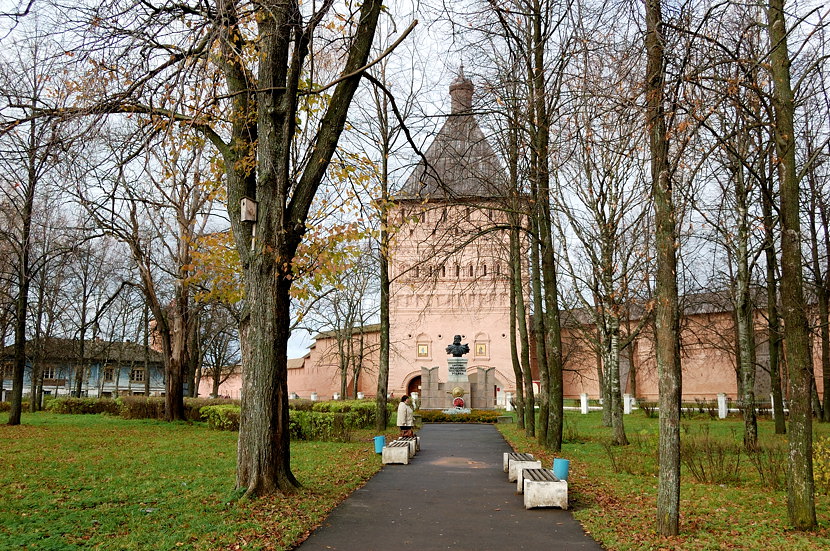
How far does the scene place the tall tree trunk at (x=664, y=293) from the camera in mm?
7387

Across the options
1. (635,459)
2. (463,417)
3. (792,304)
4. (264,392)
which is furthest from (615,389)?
(463,417)

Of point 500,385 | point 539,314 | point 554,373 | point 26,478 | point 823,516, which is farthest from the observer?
point 500,385

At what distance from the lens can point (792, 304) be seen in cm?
783

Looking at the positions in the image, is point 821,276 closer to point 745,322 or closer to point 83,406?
point 745,322

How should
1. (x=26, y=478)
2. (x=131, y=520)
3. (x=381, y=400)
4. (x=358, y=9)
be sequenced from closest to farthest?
(x=131, y=520), (x=358, y=9), (x=26, y=478), (x=381, y=400)

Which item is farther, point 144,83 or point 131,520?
point 144,83

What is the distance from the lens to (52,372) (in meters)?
65.1

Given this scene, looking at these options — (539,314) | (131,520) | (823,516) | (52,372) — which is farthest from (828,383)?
(52,372)

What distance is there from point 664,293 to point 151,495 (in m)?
7.68

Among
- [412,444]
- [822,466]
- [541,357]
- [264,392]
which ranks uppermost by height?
[541,357]

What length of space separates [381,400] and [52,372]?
53.6m

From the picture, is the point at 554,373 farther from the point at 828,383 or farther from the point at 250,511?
the point at 828,383

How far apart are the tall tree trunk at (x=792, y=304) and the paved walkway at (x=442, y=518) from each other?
2.50 meters

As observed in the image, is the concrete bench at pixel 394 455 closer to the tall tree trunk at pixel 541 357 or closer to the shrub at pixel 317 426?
the tall tree trunk at pixel 541 357
